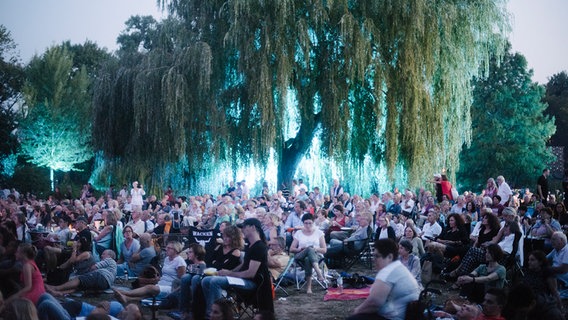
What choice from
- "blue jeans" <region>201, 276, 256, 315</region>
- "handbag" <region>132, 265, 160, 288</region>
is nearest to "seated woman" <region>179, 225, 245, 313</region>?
"blue jeans" <region>201, 276, 256, 315</region>

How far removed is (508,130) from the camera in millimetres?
36562

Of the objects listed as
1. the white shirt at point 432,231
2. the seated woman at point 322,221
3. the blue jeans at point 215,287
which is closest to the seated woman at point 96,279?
the blue jeans at point 215,287

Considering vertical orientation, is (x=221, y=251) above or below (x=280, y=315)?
above

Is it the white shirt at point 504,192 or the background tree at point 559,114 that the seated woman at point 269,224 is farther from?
the background tree at point 559,114

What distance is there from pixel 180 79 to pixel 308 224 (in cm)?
881

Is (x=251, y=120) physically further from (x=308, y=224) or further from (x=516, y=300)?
(x=516, y=300)

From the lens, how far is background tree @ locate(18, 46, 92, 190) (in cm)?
3859

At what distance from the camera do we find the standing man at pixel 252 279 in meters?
7.69

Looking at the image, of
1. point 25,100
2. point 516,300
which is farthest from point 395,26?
point 25,100

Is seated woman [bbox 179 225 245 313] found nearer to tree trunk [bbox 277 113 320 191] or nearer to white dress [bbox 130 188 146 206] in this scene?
white dress [bbox 130 188 146 206]

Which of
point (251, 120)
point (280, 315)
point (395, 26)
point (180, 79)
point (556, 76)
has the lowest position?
point (280, 315)

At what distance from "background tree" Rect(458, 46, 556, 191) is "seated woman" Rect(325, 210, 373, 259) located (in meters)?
24.1

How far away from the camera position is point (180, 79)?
734 inches

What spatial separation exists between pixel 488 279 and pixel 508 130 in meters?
30.0
